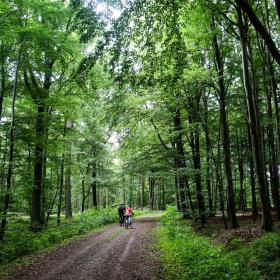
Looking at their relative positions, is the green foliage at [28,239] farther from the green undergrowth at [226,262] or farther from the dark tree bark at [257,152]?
the dark tree bark at [257,152]

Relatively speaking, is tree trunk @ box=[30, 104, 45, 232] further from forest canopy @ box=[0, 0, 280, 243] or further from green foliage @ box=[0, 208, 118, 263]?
green foliage @ box=[0, 208, 118, 263]

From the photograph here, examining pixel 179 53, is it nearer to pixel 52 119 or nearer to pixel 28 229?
pixel 52 119

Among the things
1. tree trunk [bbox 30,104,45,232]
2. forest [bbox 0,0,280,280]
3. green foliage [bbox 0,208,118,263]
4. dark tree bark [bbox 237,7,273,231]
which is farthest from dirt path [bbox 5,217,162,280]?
dark tree bark [bbox 237,7,273,231]

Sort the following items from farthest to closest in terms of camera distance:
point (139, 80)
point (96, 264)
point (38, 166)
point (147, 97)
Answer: point (147, 97)
point (38, 166)
point (96, 264)
point (139, 80)

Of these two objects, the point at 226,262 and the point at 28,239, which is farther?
the point at 28,239

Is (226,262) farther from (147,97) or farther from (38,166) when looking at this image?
(147,97)

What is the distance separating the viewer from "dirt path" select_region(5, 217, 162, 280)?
7898 millimetres

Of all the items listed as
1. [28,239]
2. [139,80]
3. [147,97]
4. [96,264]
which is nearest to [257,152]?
[139,80]

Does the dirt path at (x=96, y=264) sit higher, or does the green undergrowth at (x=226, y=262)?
the green undergrowth at (x=226, y=262)

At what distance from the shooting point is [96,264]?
30.0 feet

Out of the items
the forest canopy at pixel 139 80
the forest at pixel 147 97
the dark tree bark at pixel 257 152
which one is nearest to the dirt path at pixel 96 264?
the forest at pixel 147 97

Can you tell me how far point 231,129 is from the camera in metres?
22.9

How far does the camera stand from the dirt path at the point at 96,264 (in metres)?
7.90

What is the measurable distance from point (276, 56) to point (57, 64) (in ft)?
46.2
